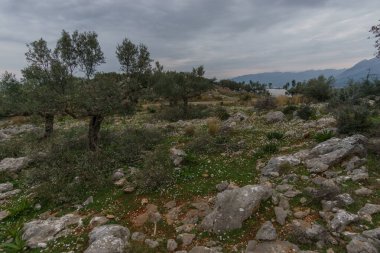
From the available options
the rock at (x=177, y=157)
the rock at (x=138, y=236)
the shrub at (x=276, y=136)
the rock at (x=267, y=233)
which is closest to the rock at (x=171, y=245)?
the rock at (x=138, y=236)

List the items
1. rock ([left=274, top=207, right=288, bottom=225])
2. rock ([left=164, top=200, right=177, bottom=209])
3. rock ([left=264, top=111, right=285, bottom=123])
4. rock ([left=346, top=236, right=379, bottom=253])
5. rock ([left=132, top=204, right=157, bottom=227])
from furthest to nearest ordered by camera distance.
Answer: rock ([left=264, top=111, right=285, bottom=123]), rock ([left=164, top=200, right=177, bottom=209]), rock ([left=132, top=204, right=157, bottom=227]), rock ([left=274, top=207, right=288, bottom=225]), rock ([left=346, top=236, right=379, bottom=253])

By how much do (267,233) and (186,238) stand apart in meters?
2.08

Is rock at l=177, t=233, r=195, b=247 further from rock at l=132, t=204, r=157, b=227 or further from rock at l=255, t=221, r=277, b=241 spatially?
rock at l=255, t=221, r=277, b=241

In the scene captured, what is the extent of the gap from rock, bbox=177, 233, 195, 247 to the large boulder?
5.17m

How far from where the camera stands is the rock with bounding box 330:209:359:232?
25.3 ft

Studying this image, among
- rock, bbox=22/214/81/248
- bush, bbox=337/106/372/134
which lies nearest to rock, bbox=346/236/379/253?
rock, bbox=22/214/81/248

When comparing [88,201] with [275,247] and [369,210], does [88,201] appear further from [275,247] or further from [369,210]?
[369,210]

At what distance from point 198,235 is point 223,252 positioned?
3.29 feet

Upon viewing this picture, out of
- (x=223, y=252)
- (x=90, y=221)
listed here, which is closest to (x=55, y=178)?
(x=90, y=221)

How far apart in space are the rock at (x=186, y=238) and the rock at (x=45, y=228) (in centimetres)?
347

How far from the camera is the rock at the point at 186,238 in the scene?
8.02 meters

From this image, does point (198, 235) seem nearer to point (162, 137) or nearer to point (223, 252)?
point (223, 252)

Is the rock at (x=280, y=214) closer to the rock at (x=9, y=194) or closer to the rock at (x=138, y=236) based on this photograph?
the rock at (x=138, y=236)

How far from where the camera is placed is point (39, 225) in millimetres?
9664
